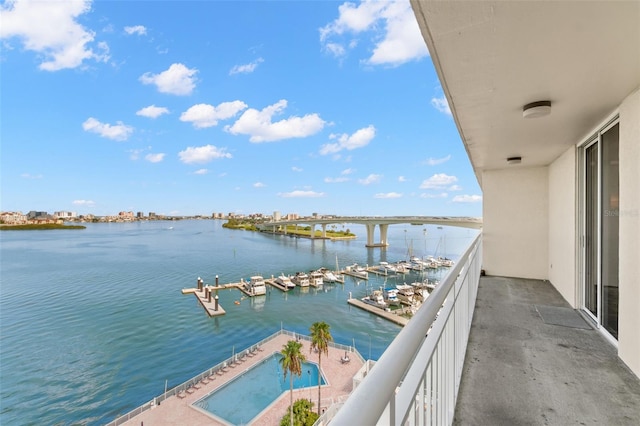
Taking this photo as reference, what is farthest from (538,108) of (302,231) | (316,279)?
(302,231)

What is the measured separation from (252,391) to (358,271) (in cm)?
1886

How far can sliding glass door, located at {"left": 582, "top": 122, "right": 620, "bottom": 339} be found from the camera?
2855 mm

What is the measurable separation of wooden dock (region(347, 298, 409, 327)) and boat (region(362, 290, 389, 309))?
30 cm

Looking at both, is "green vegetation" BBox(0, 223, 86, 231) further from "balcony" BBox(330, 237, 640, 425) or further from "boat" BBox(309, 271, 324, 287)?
"balcony" BBox(330, 237, 640, 425)

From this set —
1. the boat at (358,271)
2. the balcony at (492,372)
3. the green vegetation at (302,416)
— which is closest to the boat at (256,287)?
the boat at (358,271)

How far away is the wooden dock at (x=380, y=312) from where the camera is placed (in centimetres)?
1825

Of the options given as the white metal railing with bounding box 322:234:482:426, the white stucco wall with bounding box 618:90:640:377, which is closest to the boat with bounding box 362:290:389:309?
the white stucco wall with bounding box 618:90:640:377

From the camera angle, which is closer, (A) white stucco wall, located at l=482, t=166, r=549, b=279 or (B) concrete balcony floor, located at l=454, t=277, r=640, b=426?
(B) concrete balcony floor, located at l=454, t=277, r=640, b=426

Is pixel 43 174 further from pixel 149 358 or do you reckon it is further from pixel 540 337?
pixel 540 337

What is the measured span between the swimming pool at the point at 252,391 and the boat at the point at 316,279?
11.8 meters

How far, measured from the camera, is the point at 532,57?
183 centimetres

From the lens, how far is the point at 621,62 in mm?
1900

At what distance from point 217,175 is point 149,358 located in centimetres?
5330

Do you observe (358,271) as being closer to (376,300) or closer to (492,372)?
(376,300)
